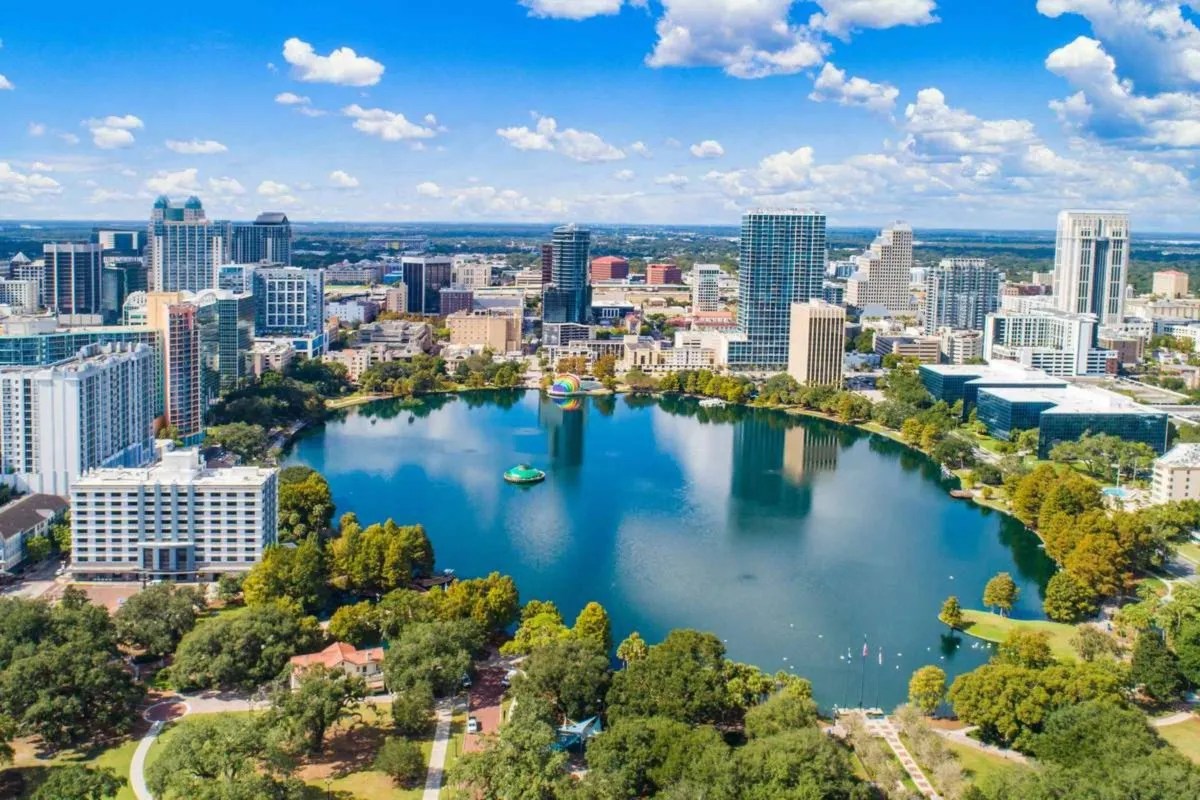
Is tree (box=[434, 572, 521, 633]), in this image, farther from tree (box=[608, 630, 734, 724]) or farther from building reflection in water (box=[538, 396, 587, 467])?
building reflection in water (box=[538, 396, 587, 467])

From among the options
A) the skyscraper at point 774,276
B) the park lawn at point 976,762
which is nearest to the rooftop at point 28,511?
the park lawn at point 976,762

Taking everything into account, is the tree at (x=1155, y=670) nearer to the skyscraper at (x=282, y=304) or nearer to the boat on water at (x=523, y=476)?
the boat on water at (x=523, y=476)

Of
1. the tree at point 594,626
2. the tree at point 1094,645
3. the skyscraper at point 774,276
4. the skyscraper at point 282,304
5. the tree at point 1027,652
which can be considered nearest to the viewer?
the tree at point 1027,652

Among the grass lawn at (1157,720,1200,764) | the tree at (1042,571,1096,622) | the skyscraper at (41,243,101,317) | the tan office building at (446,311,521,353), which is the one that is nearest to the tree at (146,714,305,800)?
the grass lawn at (1157,720,1200,764)

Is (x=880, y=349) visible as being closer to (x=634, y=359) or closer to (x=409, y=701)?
(x=634, y=359)

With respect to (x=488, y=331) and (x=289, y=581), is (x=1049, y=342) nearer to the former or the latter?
(x=488, y=331)
